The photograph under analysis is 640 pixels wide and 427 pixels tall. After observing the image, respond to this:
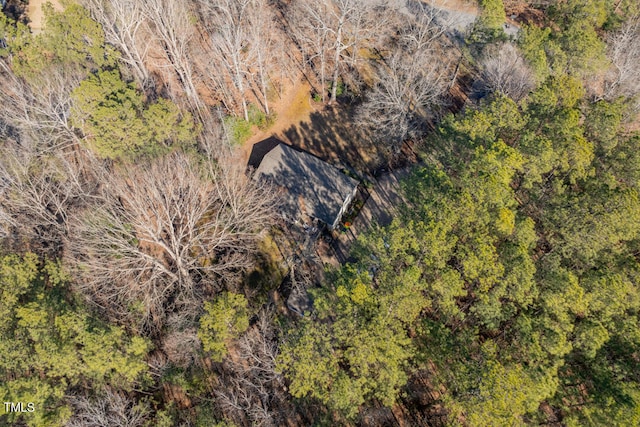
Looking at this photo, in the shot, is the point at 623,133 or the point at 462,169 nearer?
the point at 462,169

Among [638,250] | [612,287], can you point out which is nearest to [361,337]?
[612,287]

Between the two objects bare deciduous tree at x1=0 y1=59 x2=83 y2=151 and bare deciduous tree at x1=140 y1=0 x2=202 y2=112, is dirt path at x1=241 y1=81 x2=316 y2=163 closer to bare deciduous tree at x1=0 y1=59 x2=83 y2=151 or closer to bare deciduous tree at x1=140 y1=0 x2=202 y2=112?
bare deciduous tree at x1=140 y1=0 x2=202 y2=112

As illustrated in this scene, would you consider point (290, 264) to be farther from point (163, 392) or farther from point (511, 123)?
point (511, 123)

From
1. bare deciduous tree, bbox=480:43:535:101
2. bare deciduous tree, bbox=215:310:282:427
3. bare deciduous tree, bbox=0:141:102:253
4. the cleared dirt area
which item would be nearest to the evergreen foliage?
bare deciduous tree, bbox=0:141:102:253

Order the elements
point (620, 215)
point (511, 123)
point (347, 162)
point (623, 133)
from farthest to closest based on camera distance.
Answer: point (347, 162), point (623, 133), point (511, 123), point (620, 215)

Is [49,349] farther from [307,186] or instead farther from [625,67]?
[625,67]

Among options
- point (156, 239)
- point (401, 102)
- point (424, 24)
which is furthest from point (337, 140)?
point (156, 239)
